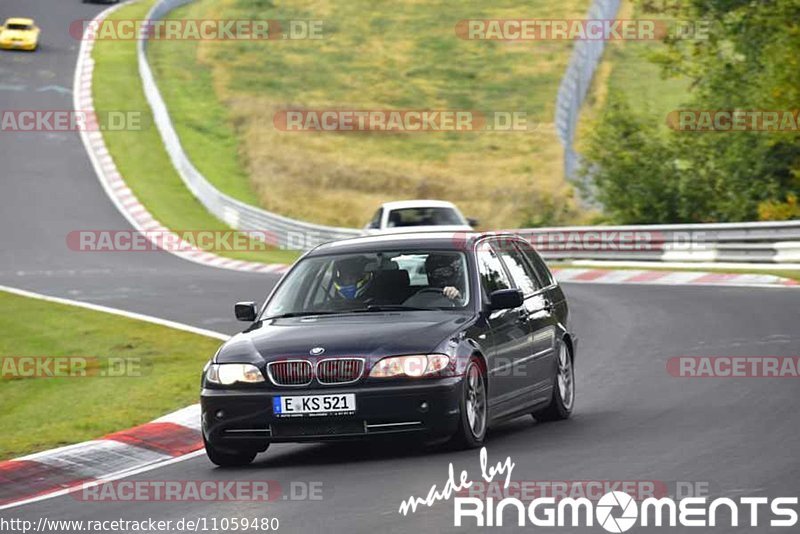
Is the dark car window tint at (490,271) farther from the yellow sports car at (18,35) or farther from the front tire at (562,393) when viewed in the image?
the yellow sports car at (18,35)

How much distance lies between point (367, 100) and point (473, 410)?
5077 centimetres

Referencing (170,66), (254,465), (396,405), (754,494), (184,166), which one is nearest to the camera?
(754,494)

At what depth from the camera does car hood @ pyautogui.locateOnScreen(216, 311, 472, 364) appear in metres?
10.6

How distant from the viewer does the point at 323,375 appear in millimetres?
10602

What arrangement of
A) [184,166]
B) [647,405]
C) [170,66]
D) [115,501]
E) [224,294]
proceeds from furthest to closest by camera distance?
[170,66] → [184,166] → [224,294] → [647,405] → [115,501]

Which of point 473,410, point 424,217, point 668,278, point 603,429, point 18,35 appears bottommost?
point 668,278

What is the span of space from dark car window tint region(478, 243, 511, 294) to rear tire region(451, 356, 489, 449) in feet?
3.06

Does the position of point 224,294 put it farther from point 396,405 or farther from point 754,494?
point 754,494

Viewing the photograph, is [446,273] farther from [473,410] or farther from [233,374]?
[233,374]

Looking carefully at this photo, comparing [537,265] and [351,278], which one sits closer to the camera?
[351,278]

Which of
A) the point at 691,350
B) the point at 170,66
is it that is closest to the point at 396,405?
the point at 691,350

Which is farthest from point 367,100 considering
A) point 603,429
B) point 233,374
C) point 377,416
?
point 377,416

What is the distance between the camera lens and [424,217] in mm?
29641

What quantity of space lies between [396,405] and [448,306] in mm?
1228
